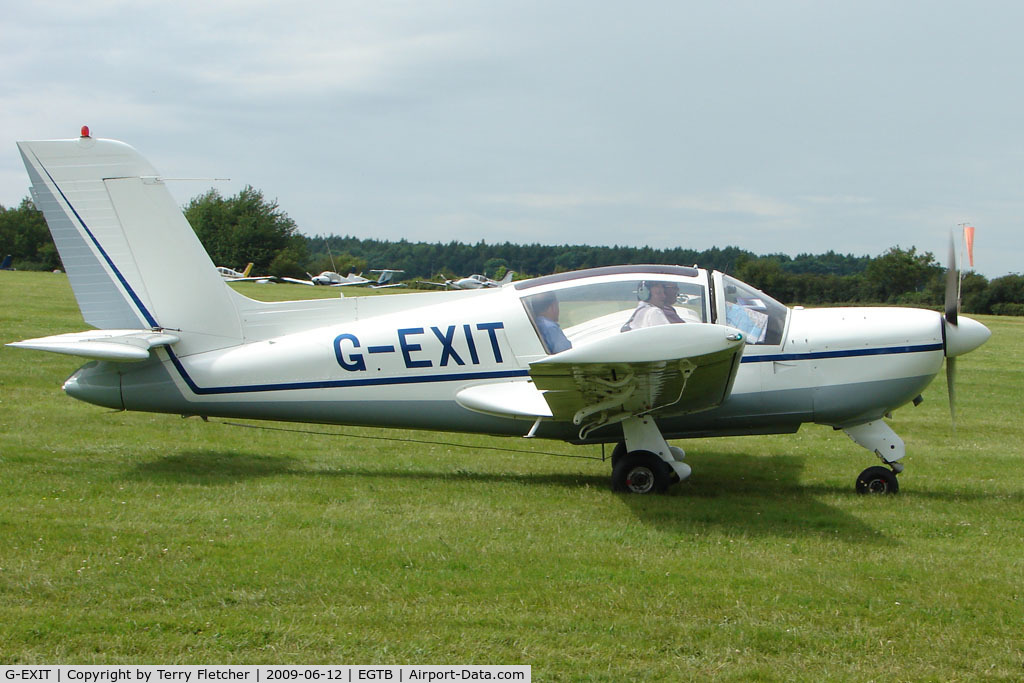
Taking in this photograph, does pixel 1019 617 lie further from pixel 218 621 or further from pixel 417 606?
pixel 218 621

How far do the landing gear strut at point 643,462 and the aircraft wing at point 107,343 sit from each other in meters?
4.28

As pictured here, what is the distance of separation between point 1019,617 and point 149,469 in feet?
22.8

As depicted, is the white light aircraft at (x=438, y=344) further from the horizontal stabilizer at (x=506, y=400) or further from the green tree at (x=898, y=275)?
the green tree at (x=898, y=275)

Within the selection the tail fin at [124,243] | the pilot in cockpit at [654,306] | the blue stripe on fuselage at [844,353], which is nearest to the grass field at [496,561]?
the blue stripe on fuselage at [844,353]

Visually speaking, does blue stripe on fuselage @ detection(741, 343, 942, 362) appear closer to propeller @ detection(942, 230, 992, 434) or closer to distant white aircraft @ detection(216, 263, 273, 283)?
propeller @ detection(942, 230, 992, 434)

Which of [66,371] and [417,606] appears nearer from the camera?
[417,606]

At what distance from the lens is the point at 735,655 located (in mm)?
4203

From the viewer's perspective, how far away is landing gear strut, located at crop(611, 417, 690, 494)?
7582 millimetres

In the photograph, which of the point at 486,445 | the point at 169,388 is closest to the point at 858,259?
the point at 486,445

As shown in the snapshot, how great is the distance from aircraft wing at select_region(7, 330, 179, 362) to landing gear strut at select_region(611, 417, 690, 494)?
4.28m

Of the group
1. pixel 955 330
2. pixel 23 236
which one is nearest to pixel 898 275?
pixel 955 330

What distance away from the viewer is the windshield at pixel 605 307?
7.55 metres

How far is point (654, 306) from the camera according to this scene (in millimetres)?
7551

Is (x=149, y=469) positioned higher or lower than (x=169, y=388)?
lower
